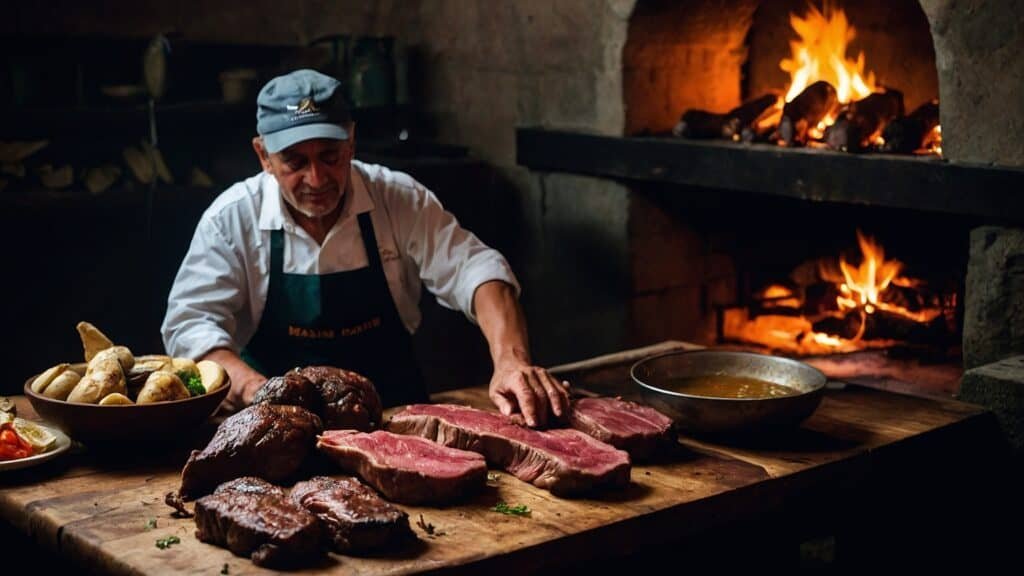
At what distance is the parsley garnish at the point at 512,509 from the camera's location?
8.92ft

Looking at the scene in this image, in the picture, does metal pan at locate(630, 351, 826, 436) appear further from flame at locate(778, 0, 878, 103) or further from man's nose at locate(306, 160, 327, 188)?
flame at locate(778, 0, 878, 103)

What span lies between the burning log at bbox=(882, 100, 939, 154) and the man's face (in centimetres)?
218

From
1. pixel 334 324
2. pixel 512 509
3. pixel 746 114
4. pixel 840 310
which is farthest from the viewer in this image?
pixel 840 310

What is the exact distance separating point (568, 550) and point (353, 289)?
186 cm

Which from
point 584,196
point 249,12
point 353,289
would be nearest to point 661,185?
point 584,196

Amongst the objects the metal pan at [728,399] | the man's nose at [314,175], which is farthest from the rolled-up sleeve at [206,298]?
the metal pan at [728,399]

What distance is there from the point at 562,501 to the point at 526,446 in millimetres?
209

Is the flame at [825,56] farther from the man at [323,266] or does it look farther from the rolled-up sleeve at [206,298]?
the rolled-up sleeve at [206,298]

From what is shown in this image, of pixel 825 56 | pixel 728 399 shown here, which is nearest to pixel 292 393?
pixel 728 399

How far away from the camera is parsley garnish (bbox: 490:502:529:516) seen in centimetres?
272

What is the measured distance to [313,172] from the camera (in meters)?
3.96

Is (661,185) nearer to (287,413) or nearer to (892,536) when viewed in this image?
(892,536)

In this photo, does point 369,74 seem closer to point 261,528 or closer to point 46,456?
point 46,456

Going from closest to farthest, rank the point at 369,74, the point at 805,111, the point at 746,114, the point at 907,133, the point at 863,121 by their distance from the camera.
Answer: the point at 907,133 → the point at 863,121 → the point at 805,111 → the point at 746,114 → the point at 369,74
